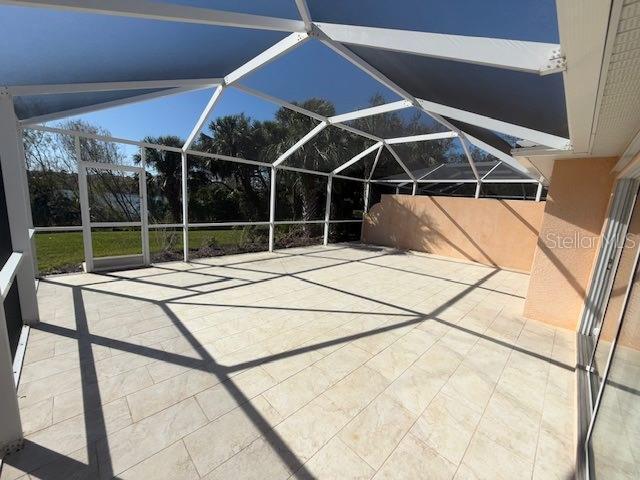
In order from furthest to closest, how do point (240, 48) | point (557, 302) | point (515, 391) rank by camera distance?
point (557, 302) → point (240, 48) → point (515, 391)

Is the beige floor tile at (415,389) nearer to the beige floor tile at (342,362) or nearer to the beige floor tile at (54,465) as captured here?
the beige floor tile at (342,362)

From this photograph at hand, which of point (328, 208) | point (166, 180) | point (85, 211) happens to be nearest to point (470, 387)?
point (85, 211)

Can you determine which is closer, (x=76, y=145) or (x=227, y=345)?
(x=227, y=345)

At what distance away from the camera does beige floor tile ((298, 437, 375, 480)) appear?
157 centimetres

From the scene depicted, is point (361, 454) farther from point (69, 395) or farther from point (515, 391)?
point (69, 395)

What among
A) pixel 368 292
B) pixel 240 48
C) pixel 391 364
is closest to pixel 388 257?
pixel 368 292

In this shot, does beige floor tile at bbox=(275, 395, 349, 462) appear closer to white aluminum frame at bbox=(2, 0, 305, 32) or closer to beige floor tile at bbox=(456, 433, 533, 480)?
beige floor tile at bbox=(456, 433, 533, 480)

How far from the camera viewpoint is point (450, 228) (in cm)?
852

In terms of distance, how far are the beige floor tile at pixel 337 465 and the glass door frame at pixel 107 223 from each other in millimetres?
5216

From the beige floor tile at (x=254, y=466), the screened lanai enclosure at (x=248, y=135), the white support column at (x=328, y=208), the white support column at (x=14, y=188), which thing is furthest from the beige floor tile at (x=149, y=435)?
the white support column at (x=328, y=208)

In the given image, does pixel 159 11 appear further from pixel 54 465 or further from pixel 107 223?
pixel 107 223

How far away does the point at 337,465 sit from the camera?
1630mm

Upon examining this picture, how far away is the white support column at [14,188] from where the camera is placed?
251 centimetres

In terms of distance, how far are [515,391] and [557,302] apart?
2.09 metres
